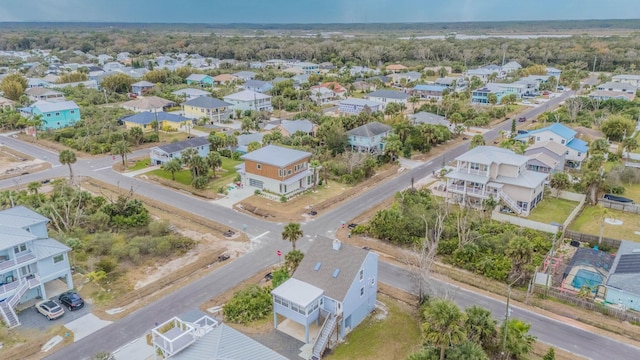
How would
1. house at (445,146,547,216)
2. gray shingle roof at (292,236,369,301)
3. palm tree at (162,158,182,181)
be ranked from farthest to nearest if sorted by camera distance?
palm tree at (162,158,182,181) → house at (445,146,547,216) → gray shingle roof at (292,236,369,301)

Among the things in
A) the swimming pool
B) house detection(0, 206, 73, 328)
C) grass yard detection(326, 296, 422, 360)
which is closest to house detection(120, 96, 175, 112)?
house detection(0, 206, 73, 328)

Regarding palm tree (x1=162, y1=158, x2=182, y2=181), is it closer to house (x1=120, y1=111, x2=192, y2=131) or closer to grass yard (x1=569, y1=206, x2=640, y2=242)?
house (x1=120, y1=111, x2=192, y2=131)

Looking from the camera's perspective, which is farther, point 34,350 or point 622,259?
point 622,259

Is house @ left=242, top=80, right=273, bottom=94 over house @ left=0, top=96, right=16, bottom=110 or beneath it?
over

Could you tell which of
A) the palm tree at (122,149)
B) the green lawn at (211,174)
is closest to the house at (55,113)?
the palm tree at (122,149)

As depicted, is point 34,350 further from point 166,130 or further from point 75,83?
point 75,83

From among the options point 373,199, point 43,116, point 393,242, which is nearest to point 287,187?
point 373,199

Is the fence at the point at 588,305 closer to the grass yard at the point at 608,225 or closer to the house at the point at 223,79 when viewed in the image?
the grass yard at the point at 608,225
